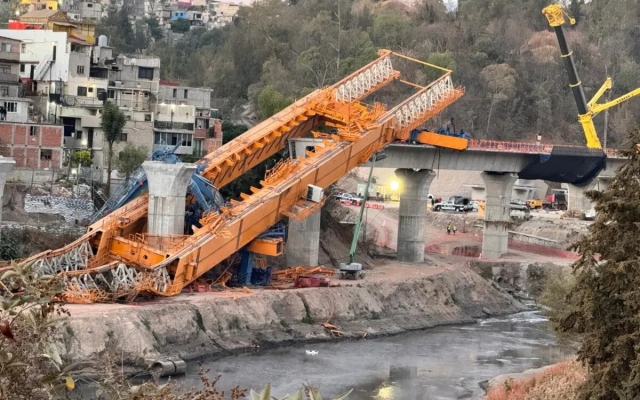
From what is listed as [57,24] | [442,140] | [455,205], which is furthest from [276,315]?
[455,205]

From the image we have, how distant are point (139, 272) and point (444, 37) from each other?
105 m

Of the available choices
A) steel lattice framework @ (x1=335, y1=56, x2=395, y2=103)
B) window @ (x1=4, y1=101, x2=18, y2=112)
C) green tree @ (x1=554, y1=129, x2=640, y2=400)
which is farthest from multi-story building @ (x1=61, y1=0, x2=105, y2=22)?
green tree @ (x1=554, y1=129, x2=640, y2=400)

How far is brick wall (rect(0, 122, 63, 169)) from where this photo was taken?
73.3 m

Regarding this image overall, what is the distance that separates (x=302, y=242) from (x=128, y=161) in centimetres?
1151

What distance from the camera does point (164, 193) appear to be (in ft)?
208

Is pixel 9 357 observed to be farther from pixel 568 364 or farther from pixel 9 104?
pixel 9 104

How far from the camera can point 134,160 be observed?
78.2 metres

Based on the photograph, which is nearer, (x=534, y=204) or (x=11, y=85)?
(x=11, y=85)

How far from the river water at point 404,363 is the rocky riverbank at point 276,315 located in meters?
1.27

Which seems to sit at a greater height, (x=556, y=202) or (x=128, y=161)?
(x=128, y=161)

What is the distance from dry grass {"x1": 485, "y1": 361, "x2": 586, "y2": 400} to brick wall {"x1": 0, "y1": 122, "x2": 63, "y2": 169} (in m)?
32.9

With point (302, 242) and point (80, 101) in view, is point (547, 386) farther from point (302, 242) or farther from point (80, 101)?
point (80, 101)

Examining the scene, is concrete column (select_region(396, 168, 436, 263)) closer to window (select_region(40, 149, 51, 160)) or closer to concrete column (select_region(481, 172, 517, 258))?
concrete column (select_region(481, 172, 517, 258))

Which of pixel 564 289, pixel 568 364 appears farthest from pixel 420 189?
pixel 568 364
